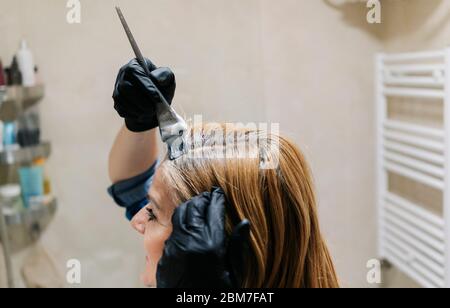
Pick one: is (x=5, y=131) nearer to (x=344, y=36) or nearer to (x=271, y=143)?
(x=271, y=143)

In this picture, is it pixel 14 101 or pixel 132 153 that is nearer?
pixel 132 153

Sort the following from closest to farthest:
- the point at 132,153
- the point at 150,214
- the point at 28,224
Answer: the point at 150,214 → the point at 132,153 → the point at 28,224

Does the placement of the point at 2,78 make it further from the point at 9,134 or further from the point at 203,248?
Result: the point at 203,248

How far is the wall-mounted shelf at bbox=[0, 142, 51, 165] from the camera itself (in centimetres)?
121

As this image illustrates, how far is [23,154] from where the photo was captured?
123 centimetres

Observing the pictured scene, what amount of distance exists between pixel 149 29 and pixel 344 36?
45cm

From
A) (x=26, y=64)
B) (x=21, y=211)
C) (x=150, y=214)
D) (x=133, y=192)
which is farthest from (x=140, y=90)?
(x=21, y=211)

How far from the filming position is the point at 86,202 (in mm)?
1176

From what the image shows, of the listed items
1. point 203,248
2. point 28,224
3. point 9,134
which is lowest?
point 28,224

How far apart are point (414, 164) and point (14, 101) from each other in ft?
3.66

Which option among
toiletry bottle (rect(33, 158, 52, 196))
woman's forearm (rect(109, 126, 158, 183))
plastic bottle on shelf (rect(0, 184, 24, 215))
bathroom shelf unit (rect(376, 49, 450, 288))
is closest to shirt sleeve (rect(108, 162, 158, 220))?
woman's forearm (rect(109, 126, 158, 183))

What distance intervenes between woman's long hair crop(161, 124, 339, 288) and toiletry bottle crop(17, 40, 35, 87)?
0.61 metres

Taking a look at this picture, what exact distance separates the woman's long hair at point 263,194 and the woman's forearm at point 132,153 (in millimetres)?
213
